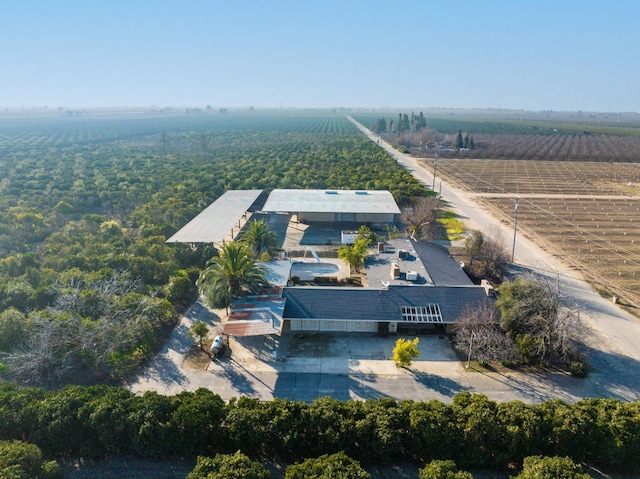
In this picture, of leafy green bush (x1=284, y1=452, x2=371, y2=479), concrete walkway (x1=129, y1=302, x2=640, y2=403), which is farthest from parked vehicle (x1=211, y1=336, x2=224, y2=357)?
leafy green bush (x1=284, y1=452, x2=371, y2=479)

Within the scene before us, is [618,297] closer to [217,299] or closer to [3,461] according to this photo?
[217,299]

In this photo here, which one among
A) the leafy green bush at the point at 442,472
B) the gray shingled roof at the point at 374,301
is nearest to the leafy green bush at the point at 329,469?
the leafy green bush at the point at 442,472

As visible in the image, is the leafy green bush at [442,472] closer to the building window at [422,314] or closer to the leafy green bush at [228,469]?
Result: the leafy green bush at [228,469]

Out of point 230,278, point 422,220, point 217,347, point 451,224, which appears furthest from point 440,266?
point 451,224

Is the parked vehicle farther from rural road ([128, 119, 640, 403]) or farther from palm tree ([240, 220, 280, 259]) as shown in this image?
palm tree ([240, 220, 280, 259])

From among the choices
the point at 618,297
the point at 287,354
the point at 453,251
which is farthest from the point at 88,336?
the point at 618,297

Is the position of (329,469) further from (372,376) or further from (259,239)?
(259,239)
